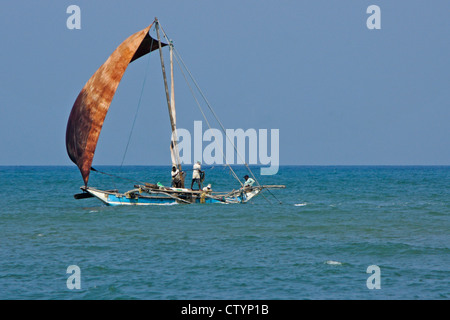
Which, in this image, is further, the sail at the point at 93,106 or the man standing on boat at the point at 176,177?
the man standing on boat at the point at 176,177

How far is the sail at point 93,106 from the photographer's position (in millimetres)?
32344

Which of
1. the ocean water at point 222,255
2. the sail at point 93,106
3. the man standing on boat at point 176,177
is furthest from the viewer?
the man standing on boat at point 176,177

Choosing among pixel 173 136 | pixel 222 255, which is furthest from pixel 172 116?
pixel 222 255

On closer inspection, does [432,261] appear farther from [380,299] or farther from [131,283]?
[131,283]

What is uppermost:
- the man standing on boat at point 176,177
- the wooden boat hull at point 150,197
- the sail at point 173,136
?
the sail at point 173,136

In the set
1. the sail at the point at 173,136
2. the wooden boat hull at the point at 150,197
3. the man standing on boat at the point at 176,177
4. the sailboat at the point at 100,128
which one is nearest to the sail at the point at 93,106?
the sailboat at the point at 100,128

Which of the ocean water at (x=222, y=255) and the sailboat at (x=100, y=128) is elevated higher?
the sailboat at (x=100, y=128)

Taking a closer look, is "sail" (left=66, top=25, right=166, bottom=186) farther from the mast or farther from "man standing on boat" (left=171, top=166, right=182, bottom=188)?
"man standing on boat" (left=171, top=166, right=182, bottom=188)

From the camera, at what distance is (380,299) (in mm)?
14508

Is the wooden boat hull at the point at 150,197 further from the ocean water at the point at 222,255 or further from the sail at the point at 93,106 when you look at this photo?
the sail at the point at 93,106

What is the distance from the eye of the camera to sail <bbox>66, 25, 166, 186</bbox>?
106ft

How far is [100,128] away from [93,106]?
4.44 feet

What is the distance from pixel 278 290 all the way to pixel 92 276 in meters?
5.41

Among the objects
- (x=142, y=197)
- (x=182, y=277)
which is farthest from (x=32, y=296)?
(x=142, y=197)
